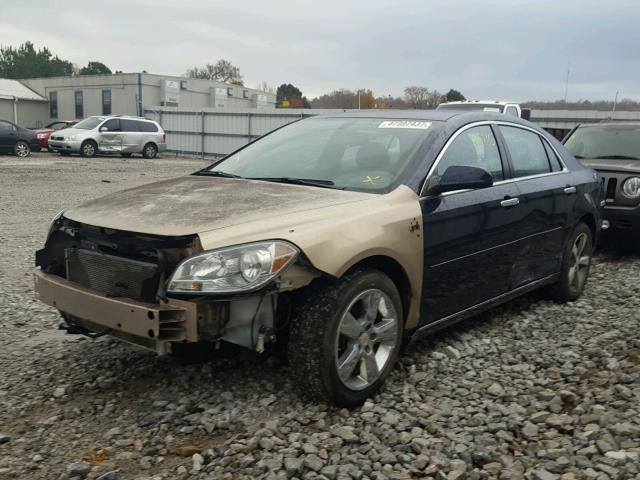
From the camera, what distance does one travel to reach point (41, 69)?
72.4 m

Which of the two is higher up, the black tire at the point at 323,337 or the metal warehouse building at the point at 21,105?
the metal warehouse building at the point at 21,105

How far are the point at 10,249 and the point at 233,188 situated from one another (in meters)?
4.71

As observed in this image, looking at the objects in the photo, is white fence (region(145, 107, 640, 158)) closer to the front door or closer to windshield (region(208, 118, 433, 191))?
windshield (region(208, 118, 433, 191))

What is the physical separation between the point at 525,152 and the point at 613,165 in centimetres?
327

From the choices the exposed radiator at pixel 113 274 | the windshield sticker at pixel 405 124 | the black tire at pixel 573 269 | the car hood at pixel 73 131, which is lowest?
the black tire at pixel 573 269

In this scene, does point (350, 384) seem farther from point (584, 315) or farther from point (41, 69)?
point (41, 69)

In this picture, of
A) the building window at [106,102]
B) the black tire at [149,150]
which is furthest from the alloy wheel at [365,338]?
the building window at [106,102]

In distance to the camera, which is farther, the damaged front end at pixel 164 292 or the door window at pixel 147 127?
the door window at pixel 147 127

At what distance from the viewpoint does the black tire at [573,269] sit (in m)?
5.39

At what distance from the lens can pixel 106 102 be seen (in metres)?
40.2

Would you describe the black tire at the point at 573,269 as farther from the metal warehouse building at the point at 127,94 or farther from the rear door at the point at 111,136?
the metal warehouse building at the point at 127,94

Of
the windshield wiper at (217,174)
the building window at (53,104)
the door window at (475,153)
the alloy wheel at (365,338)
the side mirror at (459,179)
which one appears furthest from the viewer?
the building window at (53,104)

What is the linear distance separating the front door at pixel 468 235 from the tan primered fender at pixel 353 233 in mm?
110

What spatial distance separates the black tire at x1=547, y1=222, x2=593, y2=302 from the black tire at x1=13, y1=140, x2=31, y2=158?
23448 millimetres
